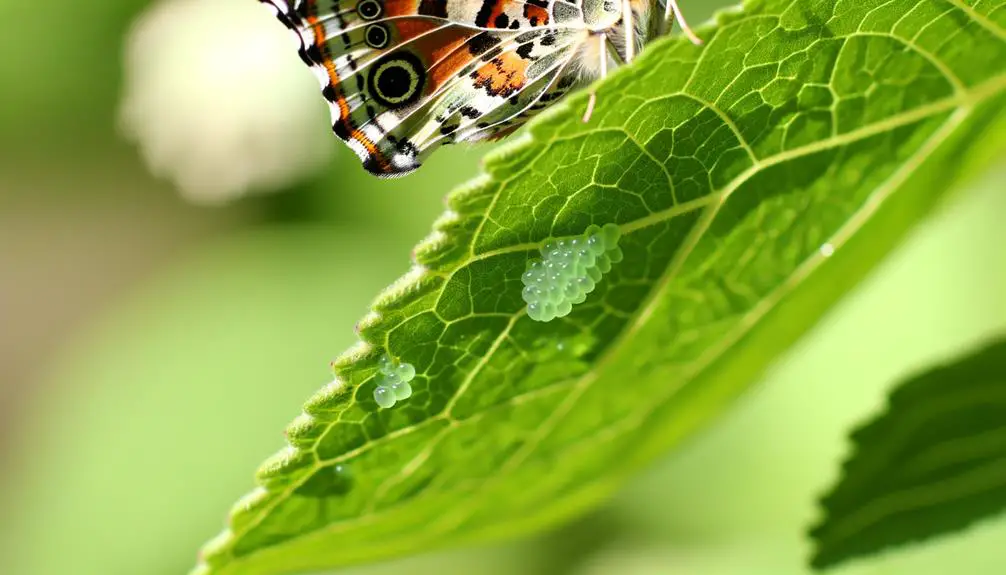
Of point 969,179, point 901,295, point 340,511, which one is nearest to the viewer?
point 969,179

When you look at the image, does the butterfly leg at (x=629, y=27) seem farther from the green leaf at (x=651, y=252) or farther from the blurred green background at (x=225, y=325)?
the blurred green background at (x=225, y=325)

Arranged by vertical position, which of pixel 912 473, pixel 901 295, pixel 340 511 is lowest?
pixel 912 473

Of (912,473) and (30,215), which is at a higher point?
(30,215)

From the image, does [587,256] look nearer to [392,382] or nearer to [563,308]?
[563,308]

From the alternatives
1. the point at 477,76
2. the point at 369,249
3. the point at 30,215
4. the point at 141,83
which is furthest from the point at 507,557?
the point at 30,215

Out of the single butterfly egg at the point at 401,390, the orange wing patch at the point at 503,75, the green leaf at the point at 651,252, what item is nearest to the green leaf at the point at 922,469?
the green leaf at the point at 651,252

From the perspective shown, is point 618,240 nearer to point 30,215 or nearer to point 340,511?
point 340,511

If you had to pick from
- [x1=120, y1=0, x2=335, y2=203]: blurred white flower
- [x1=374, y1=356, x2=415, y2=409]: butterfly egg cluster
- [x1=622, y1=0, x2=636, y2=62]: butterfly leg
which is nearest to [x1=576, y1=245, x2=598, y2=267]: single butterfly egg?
[x1=374, y1=356, x2=415, y2=409]: butterfly egg cluster
